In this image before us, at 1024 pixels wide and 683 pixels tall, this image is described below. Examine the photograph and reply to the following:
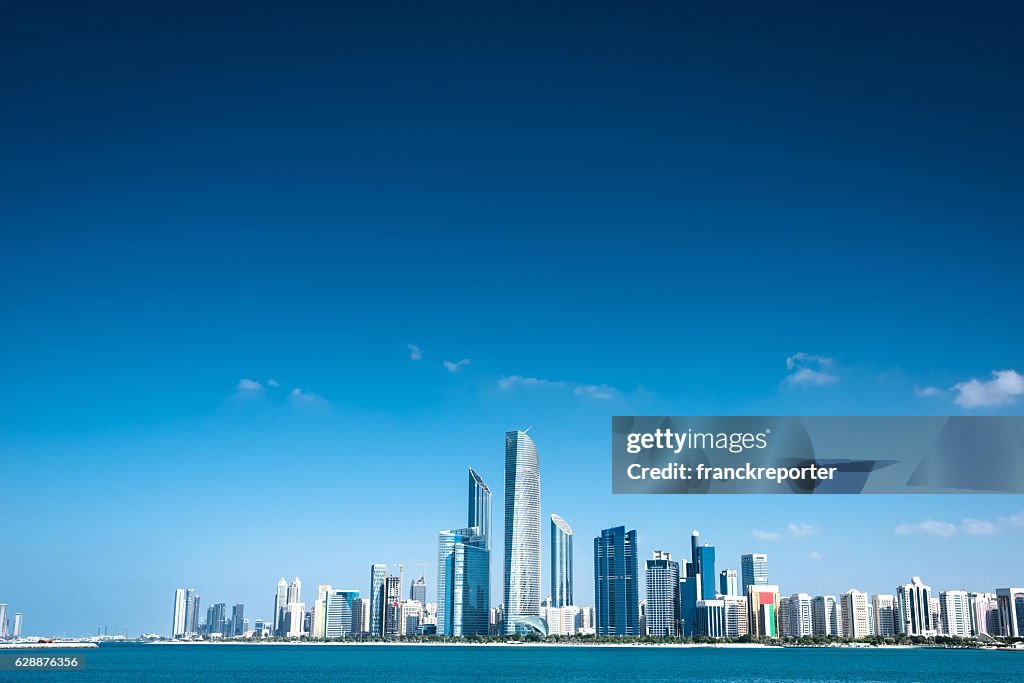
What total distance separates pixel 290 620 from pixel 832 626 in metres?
94.9

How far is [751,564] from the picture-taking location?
556 feet

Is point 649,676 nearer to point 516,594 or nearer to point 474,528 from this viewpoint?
point 516,594

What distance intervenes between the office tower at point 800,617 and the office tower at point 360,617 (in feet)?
222

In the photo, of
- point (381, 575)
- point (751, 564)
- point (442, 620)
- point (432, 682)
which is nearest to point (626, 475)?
point (432, 682)

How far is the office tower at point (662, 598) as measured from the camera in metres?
137

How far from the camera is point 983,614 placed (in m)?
120

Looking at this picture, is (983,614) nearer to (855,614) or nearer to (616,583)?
(855,614)

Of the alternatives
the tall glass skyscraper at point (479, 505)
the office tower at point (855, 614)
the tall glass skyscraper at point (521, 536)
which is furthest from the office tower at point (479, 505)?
the office tower at point (855, 614)

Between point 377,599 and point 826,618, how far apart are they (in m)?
71.0

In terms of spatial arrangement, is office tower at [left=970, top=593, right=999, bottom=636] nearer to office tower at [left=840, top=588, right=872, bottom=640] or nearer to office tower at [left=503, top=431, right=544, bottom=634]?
office tower at [left=840, top=588, right=872, bottom=640]

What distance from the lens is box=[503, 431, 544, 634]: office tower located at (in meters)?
125

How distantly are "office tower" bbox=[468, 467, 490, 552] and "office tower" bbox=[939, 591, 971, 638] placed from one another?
64.2 m

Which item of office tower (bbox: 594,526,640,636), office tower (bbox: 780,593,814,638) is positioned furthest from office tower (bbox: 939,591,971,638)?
office tower (bbox: 594,526,640,636)

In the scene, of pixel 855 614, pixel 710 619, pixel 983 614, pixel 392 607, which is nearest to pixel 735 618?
pixel 710 619
